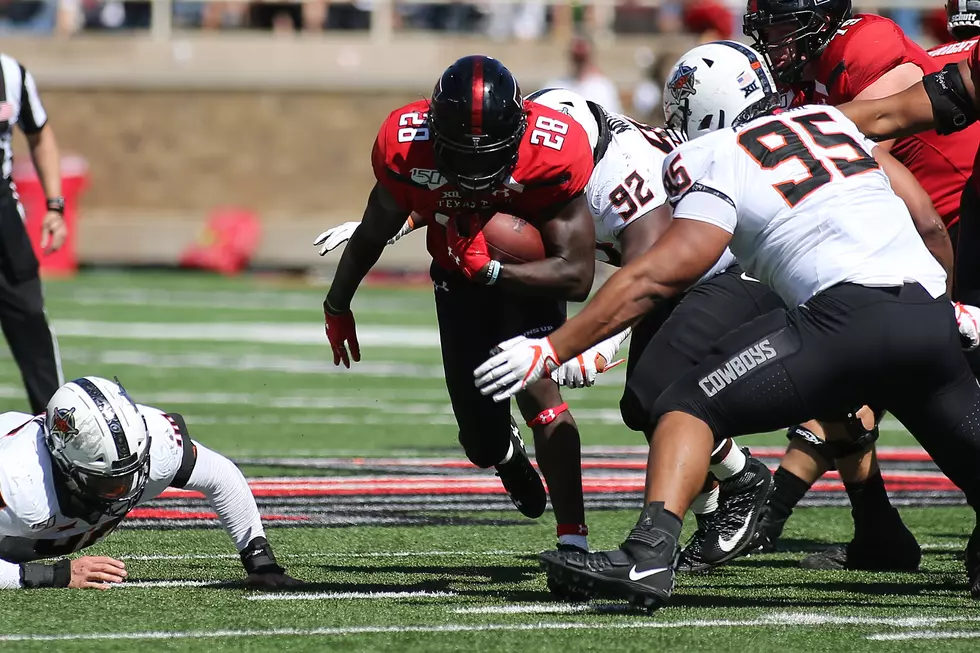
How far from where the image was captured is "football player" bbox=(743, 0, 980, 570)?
18.2 ft

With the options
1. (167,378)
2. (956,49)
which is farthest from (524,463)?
(167,378)

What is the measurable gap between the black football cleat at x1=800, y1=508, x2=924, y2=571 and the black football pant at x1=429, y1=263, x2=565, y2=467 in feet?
3.80

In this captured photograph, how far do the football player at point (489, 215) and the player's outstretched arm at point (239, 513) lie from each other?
87cm

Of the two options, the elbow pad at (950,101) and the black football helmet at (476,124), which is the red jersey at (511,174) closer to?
the black football helmet at (476,124)

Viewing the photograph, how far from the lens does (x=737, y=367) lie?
4332 millimetres

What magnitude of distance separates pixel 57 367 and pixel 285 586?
10.8 feet

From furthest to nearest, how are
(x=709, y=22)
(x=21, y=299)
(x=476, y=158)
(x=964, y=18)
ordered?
(x=709, y=22) → (x=21, y=299) → (x=964, y=18) → (x=476, y=158)

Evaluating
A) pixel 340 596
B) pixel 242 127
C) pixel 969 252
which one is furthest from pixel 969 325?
pixel 242 127

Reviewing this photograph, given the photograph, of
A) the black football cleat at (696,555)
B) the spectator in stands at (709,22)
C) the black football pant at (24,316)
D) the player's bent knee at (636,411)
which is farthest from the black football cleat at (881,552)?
the spectator in stands at (709,22)

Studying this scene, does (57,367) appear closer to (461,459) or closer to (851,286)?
(461,459)

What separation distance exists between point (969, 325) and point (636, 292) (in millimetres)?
1054

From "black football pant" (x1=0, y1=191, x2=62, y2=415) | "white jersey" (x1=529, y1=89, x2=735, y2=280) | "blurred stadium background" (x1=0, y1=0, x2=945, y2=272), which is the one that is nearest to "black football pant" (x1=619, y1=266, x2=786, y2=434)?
"white jersey" (x1=529, y1=89, x2=735, y2=280)

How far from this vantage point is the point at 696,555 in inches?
212

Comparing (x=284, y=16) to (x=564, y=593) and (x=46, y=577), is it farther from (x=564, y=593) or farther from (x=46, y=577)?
(x=564, y=593)
